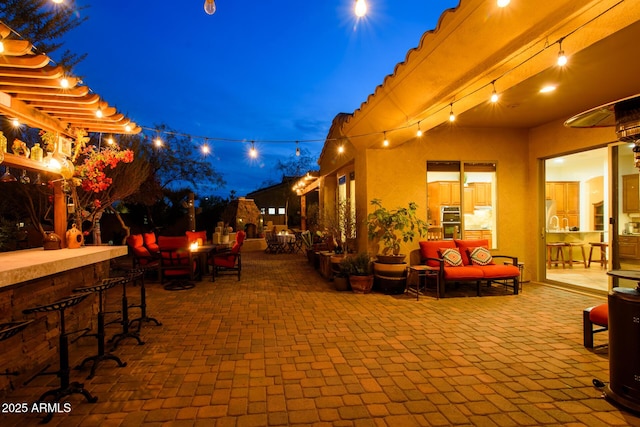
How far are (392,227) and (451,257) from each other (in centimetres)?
125

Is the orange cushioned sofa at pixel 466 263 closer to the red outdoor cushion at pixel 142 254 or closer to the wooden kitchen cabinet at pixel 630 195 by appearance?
the wooden kitchen cabinet at pixel 630 195

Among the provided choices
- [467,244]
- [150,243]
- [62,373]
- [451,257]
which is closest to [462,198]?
[467,244]

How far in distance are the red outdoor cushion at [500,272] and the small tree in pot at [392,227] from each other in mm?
1393

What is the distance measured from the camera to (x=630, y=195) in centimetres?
579

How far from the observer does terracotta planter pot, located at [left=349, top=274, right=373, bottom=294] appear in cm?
647

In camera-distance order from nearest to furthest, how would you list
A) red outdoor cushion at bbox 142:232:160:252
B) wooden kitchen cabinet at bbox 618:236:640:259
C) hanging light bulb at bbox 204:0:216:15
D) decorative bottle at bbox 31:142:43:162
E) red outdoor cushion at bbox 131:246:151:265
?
hanging light bulb at bbox 204:0:216:15, decorative bottle at bbox 31:142:43:162, wooden kitchen cabinet at bbox 618:236:640:259, red outdoor cushion at bbox 131:246:151:265, red outdoor cushion at bbox 142:232:160:252

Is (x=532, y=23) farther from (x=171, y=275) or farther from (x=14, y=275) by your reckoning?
(x=171, y=275)

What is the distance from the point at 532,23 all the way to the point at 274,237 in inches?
455

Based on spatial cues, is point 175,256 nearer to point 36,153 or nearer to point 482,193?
point 36,153

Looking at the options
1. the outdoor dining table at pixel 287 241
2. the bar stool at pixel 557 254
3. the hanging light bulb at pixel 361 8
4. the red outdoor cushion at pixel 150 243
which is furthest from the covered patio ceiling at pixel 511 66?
the outdoor dining table at pixel 287 241

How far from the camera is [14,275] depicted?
2.68m

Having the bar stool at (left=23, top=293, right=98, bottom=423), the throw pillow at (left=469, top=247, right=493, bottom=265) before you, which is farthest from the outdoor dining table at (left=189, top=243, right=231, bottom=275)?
the throw pillow at (left=469, top=247, right=493, bottom=265)

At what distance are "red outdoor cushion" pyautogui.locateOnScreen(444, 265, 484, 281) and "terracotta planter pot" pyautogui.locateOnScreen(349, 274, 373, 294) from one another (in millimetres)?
1377

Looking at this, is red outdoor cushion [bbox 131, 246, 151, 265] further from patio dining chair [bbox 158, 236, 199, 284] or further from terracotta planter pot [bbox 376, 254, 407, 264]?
terracotta planter pot [bbox 376, 254, 407, 264]
